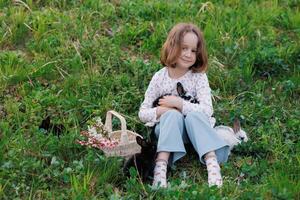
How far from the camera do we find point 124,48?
639cm

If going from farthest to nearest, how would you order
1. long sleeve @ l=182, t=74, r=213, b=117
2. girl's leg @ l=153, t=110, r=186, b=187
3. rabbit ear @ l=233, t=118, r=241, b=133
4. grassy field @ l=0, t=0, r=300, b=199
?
rabbit ear @ l=233, t=118, r=241, b=133, long sleeve @ l=182, t=74, r=213, b=117, girl's leg @ l=153, t=110, r=186, b=187, grassy field @ l=0, t=0, r=300, b=199

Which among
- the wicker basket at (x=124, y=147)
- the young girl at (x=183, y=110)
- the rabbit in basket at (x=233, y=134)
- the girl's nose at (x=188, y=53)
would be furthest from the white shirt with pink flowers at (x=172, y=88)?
the wicker basket at (x=124, y=147)

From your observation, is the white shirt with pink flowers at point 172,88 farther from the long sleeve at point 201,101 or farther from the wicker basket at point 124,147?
the wicker basket at point 124,147

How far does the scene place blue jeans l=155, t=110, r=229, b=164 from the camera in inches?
178

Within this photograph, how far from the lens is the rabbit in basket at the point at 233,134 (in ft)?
16.1

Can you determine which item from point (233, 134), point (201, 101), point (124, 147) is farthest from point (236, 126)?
point (124, 147)

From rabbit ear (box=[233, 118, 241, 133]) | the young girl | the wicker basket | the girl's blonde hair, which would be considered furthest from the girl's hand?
rabbit ear (box=[233, 118, 241, 133])

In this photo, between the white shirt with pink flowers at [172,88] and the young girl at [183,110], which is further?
the white shirt with pink flowers at [172,88]

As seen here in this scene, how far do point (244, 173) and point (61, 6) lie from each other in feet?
10.7

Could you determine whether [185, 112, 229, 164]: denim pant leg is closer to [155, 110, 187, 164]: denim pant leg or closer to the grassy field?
[155, 110, 187, 164]: denim pant leg

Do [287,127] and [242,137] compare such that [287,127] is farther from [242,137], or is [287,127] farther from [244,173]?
[244,173]

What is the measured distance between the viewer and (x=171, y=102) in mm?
4785

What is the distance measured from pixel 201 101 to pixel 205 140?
41cm

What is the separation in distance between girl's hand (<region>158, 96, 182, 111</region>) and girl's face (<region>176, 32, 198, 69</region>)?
29 cm
